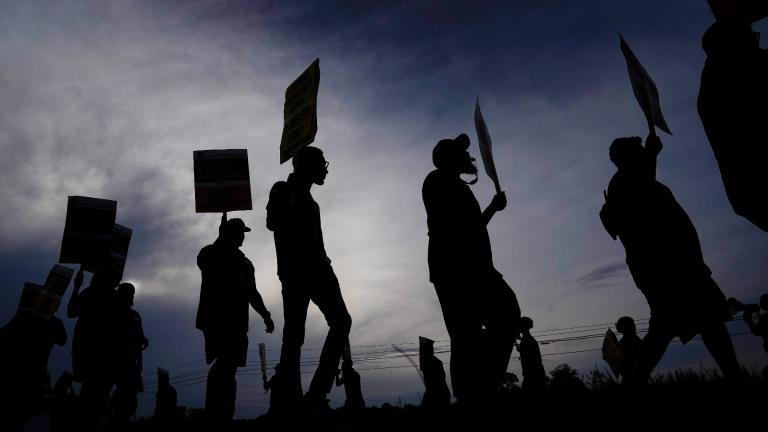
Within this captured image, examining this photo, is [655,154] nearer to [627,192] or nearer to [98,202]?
[627,192]

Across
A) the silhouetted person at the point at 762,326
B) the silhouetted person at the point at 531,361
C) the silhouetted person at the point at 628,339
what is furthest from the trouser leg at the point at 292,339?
the silhouetted person at the point at 762,326

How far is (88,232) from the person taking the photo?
6.53 m

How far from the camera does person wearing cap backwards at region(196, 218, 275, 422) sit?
4.90 metres

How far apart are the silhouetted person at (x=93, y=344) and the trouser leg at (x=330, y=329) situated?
289 cm

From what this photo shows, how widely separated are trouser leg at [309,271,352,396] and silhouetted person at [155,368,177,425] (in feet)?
26.2

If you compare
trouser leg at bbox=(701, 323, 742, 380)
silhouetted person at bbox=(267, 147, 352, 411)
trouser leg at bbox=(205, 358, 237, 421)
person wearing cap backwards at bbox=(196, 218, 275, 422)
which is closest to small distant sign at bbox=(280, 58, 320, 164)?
silhouetted person at bbox=(267, 147, 352, 411)

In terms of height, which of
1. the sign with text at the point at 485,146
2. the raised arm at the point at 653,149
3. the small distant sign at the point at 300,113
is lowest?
the raised arm at the point at 653,149

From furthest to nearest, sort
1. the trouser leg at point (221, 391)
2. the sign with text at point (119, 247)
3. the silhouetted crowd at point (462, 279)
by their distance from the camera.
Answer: the sign with text at point (119, 247) < the trouser leg at point (221, 391) < the silhouetted crowd at point (462, 279)

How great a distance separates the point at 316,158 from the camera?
16.2 ft

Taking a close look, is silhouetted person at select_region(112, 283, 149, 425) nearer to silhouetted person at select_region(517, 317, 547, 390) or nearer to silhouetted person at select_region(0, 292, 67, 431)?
silhouetted person at select_region(0, 292, 67, 431)

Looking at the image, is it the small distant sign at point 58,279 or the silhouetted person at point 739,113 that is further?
the small distant sign at point 58,279

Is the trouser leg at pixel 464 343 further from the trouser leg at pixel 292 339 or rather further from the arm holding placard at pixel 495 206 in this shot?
the trouser leg at pixel 292 339

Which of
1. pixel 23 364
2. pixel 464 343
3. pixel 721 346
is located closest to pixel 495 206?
pixel 464 343

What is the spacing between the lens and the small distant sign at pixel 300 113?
5.20 meters
